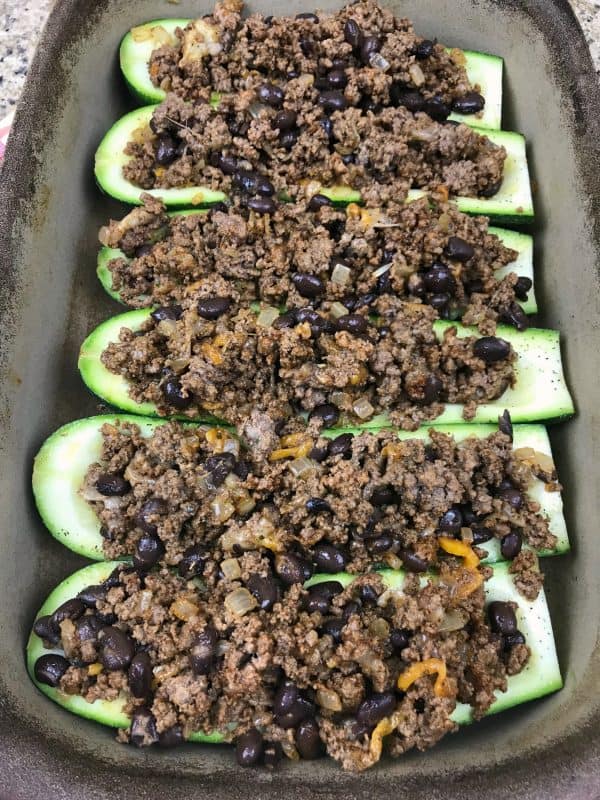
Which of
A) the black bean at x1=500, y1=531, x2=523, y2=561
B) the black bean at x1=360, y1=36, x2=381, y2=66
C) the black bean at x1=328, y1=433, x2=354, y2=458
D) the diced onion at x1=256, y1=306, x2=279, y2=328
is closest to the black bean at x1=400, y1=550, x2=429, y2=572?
the black bean at x1=500, y1=531, x2=523, y2=561

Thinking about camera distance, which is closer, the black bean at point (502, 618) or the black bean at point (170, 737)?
the black bean at point (170, 737)

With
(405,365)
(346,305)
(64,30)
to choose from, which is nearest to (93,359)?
(346,305)

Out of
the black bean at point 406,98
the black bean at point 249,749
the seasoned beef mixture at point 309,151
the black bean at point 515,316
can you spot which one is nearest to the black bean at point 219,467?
the black bean at point 249,749

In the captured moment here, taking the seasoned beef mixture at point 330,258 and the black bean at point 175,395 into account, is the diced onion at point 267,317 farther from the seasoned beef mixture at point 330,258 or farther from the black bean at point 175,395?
the black bean at point 175,395

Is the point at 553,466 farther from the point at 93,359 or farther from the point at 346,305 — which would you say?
the point at 93,359

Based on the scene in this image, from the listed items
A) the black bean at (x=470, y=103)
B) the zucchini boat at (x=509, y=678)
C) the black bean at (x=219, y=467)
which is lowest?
the zucchini boat at (x=509, y=678)

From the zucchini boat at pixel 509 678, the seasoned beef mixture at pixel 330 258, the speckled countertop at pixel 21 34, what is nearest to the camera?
the zucchini boat at pixel 509 678

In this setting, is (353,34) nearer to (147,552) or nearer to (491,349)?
(491,349)
